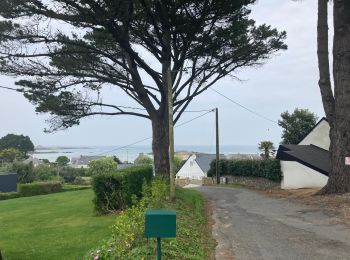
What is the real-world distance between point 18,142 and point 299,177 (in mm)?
102299

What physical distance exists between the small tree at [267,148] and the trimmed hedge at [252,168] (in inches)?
103

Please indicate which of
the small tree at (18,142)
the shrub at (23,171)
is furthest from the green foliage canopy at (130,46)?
the small tree at (18,142)

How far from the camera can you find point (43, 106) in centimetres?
2464

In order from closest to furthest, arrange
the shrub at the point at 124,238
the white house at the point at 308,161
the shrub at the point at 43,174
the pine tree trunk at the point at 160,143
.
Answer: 1. the shrub at the point at 124,238
2. the pine tree trunk at the point at 160,143
3. the white house at the point at 308,161
4. the shrub at the point at 43,174

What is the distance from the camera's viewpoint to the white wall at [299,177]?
3055cm

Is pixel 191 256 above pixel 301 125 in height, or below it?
below

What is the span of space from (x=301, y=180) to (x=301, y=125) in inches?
730

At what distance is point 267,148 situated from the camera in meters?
44.0

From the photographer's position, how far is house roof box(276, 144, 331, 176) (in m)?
30.1

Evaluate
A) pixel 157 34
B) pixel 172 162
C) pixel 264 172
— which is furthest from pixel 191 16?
pixel 264 172

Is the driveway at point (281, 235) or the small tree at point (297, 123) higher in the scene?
the small tree at point (297, 123)

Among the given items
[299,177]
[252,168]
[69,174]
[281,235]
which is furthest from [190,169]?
[281,235]

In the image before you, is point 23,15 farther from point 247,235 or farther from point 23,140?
point 23,140

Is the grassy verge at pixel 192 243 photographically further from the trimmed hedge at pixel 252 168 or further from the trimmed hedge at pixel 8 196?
the trimmed hedge at pixel 8 196
